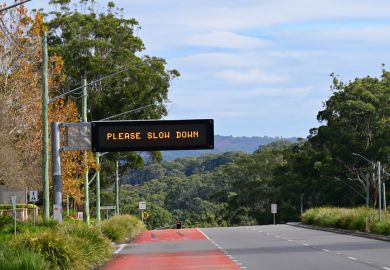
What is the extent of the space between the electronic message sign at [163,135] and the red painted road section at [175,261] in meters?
3.90

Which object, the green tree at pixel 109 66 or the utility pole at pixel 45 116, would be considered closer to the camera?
the utility pole at pixel 45 116

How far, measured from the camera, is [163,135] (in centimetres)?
3444

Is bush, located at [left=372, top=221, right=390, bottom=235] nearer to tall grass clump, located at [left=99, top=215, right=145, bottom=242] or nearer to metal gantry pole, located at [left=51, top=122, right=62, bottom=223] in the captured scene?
tall grass clump, located at [left=99, top=215, right=145, bottom=242]

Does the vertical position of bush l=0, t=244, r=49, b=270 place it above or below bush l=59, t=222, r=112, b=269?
above

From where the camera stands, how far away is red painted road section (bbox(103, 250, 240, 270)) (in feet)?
88.3

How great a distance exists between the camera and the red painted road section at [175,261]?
2692 centimetres

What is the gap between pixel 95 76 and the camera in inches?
2938

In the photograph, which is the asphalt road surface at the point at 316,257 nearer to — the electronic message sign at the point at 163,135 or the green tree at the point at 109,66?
the electronic message sign at the point at 163,135

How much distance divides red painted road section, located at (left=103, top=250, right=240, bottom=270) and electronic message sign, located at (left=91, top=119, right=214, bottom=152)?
3.90m

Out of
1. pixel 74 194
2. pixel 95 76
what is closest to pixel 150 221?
pixel 95 76

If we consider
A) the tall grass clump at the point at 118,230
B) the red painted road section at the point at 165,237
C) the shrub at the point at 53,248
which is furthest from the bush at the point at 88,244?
the red painted road section at the point at 165,237

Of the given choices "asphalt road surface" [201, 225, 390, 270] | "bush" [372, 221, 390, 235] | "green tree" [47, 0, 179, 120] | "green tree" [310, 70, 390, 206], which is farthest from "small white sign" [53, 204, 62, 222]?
"green tree" [310, 70, 390, 206]

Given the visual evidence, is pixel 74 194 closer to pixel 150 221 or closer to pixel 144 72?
pixel 144 72

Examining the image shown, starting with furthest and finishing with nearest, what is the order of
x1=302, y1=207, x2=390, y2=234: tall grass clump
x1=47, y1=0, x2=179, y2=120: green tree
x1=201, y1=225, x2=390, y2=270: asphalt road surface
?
x1=47, y1=0, x2=179, y2=120: green tree, x1=302, y1=207, x2=390, y2=234: tall grass clump, x1=201, y1=225, x2=390, y2=270: asphalt road surface
